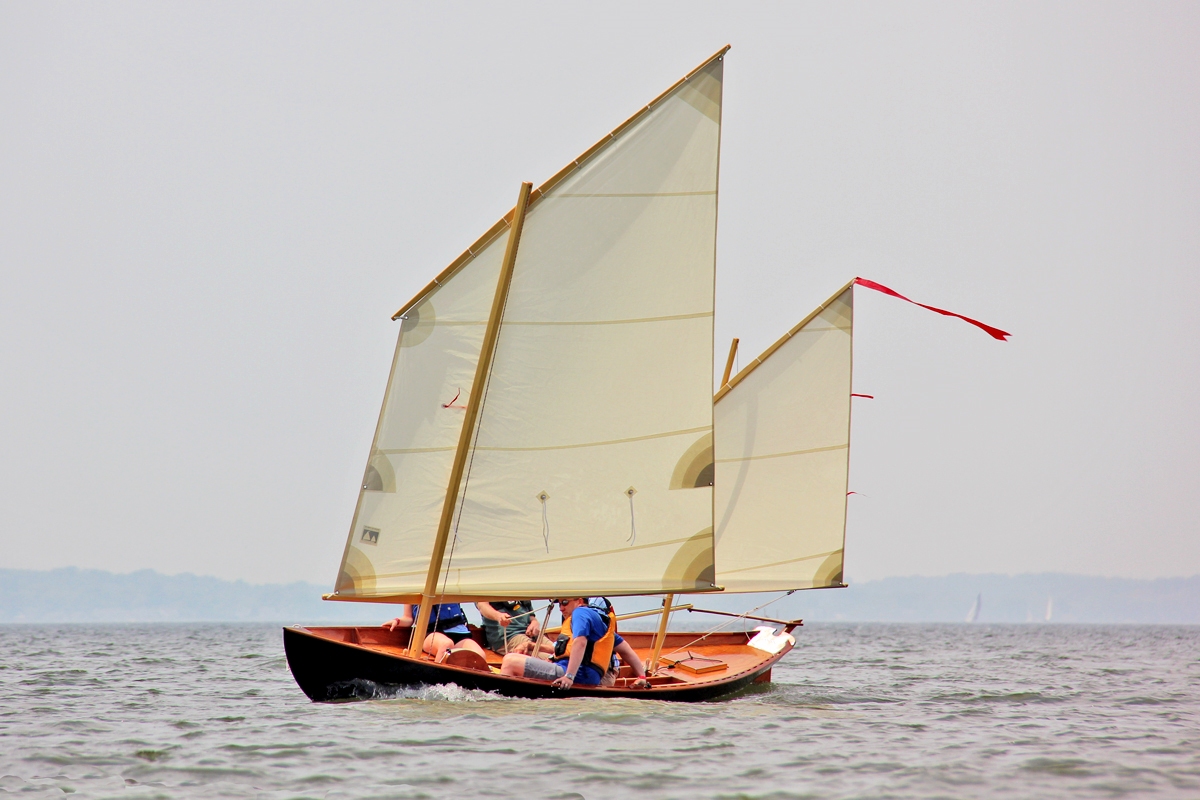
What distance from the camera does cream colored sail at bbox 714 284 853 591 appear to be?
22.2m

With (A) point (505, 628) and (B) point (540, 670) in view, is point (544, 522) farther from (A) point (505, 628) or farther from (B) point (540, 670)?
(A) point (505, 628)

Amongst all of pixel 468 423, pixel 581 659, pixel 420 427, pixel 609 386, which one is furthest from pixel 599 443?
pixel 581 659

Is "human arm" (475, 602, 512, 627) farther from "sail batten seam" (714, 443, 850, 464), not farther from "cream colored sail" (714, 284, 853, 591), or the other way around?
"sail batten seam" (714, 443, 850, 464)

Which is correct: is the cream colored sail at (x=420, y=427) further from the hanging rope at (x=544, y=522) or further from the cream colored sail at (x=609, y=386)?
the hanging rope at (x=544, y=522)

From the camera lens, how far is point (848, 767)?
11.1 m

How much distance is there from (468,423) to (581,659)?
11.9 feet

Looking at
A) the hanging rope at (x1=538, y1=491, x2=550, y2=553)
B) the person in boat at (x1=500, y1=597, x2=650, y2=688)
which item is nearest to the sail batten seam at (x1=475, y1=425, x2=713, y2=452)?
the hanging rope at (x1=538, y1=491, x2=550, y2=553)

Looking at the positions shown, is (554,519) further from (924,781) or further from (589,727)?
(924,781)

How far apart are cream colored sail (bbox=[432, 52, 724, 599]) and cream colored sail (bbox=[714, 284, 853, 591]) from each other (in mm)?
5938

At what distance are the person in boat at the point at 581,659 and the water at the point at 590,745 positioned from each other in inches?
16.1

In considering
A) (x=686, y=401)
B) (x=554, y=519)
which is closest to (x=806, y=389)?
(x=686, y=401)

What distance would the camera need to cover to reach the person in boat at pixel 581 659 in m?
14.5

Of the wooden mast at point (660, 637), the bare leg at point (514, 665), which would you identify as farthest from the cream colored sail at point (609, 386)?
the wooden mast at point (660, 637)

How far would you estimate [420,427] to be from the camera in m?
15.8
